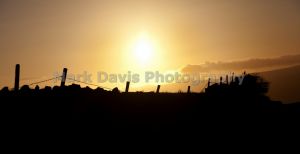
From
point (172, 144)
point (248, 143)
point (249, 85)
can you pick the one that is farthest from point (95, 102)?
point (249, 85)

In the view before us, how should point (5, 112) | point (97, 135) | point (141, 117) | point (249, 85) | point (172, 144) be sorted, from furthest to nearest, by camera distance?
point (249, 85) → point (141, 117) → point (172, 144) → point (97, 135) → point (5, 112)

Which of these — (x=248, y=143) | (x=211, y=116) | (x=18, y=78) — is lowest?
(x=248, y=143)

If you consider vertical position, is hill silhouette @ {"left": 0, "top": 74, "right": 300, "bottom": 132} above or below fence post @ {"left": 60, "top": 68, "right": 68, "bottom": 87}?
below

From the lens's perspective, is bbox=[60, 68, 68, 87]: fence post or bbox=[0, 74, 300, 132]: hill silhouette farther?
bbox=[60, 68, 68, 87]: fence post

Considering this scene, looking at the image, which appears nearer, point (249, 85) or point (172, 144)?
point (172, 144)

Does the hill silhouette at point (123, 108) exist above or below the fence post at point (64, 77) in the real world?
below

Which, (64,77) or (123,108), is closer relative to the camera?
(64,77)

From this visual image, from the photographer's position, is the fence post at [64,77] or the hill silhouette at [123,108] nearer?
the hill silhouette at [123,108]

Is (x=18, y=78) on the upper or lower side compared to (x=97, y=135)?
upper

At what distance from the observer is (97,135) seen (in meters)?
17.7

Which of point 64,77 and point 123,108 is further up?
point 64,77

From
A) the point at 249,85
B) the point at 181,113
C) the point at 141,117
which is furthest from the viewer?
the point at 249,85

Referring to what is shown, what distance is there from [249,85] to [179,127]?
25.7 metres

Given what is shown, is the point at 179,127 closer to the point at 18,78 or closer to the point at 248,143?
the point at 248,143
